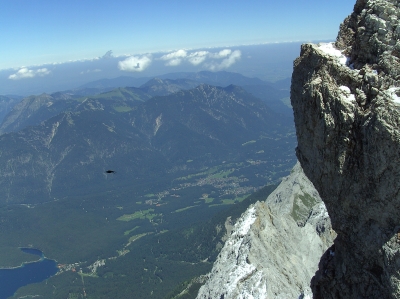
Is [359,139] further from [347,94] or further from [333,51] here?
[333,51]

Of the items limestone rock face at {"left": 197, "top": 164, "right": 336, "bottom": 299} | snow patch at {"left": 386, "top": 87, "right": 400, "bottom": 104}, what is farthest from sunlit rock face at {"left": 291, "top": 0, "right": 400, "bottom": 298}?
limestone rock face at {"left": 197, "top": 164, "right": 336, "bottom": 299}

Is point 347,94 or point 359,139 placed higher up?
point 347,94

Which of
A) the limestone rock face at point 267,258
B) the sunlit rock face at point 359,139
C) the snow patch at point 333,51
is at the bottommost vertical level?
the limestone rock face at point 267,258

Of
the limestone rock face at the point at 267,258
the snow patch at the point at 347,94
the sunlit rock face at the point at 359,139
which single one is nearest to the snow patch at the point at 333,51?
the sunlit rock face at the point at 359,139

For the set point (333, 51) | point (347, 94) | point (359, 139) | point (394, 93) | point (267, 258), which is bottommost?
point (267, 258)

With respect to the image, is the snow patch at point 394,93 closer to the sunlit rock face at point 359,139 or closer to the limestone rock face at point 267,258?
the sunlit rock face at point 359,139

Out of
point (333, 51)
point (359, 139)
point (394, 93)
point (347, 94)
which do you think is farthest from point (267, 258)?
point (394, 93)
